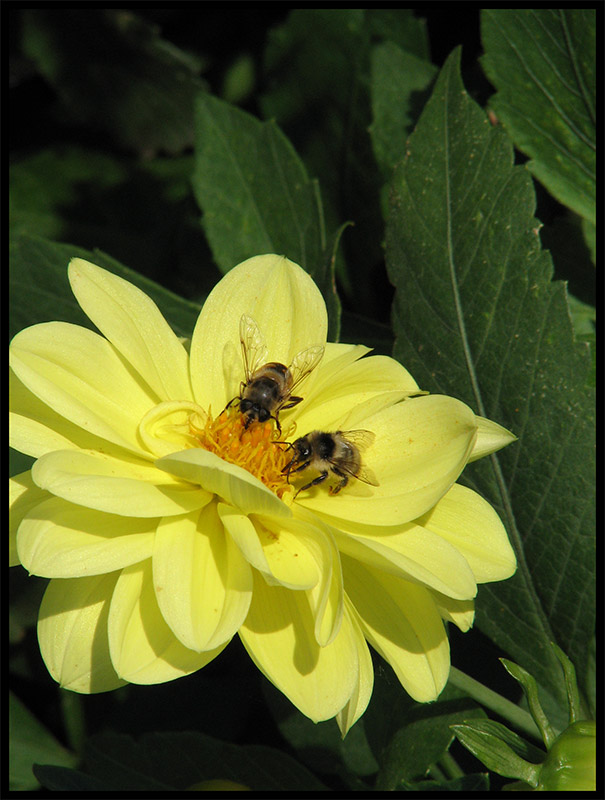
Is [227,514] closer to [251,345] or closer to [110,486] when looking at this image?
[110,486]

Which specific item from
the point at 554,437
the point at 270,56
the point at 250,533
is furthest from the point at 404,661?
the point at 270,56

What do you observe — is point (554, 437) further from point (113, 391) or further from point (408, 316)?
point (113, 391)

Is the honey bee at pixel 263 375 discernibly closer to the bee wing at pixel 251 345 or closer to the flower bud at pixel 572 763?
the bee wing at pixel 251 345

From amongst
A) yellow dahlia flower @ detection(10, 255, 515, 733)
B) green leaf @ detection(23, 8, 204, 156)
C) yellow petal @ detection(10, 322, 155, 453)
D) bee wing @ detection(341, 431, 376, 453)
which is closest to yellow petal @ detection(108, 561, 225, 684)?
yellow dahlia flower @ detection(10, 255, 515, 733)

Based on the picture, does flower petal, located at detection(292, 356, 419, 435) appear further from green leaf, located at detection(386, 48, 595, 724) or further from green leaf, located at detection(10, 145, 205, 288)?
green leaf, located at detection(10, 145, 205, 288)

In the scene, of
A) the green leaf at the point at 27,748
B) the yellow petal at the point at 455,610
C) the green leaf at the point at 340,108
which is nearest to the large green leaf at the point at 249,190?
the green leaf at the point at 340,108
